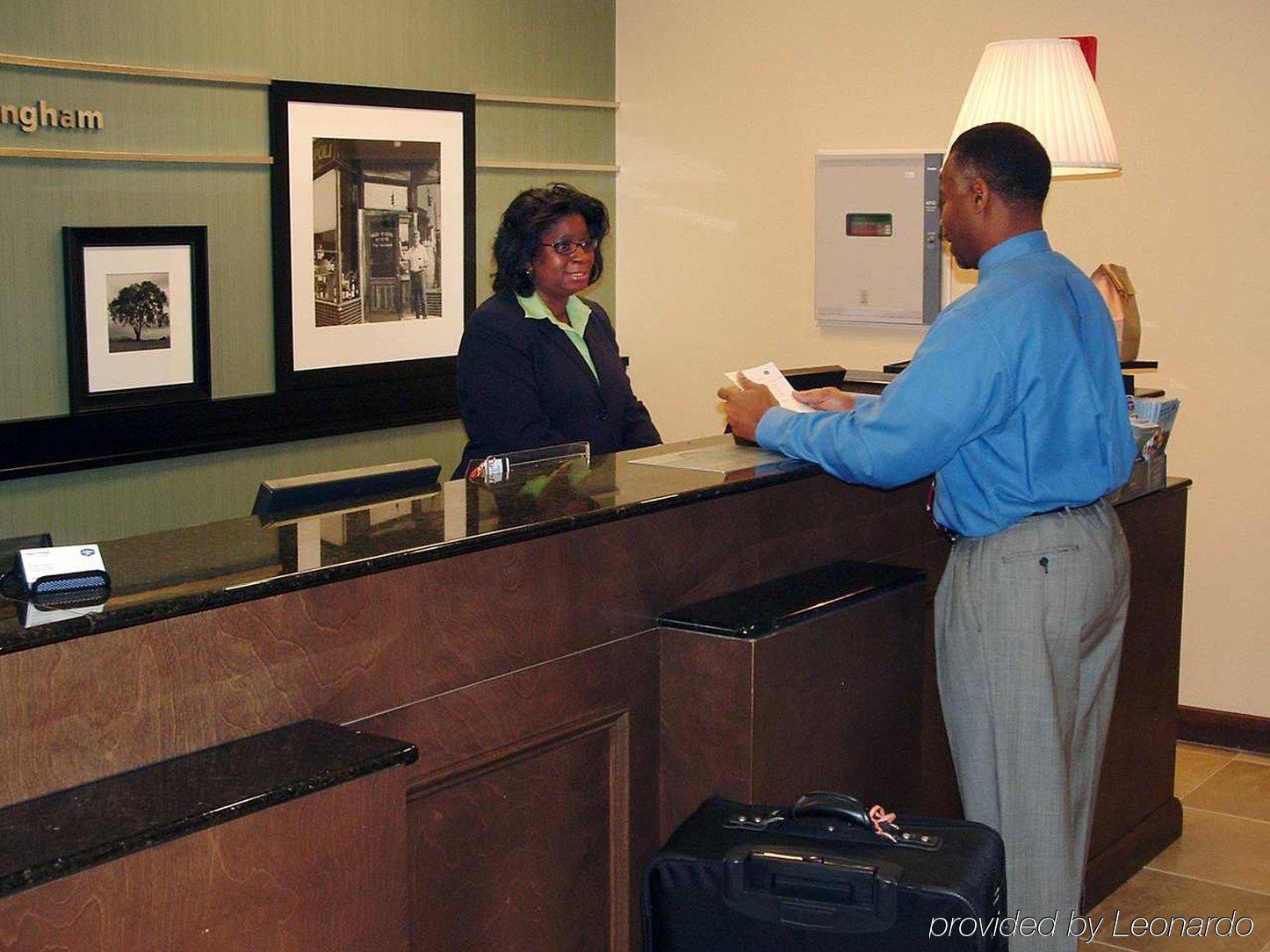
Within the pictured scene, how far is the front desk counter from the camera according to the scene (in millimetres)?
1809

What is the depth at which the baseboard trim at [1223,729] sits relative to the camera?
5164 mm

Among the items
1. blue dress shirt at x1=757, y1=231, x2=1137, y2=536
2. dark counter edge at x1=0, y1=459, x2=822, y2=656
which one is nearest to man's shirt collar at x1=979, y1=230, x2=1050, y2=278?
blue dress shirt at x1=757, y1=231, x2=1137, y2=536

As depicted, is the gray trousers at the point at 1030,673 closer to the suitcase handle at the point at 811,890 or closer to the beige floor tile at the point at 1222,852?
the suitcase handle at the point at 811,890

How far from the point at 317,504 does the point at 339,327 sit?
9.35 feet

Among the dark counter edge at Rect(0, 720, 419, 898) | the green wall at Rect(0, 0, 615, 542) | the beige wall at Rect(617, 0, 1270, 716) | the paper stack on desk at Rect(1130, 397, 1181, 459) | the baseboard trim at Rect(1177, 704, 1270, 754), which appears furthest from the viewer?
the baseboard trim at Rect(1177, 704, 1270, 754)

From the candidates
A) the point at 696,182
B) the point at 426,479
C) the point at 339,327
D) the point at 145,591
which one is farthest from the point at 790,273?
the point at 145,591

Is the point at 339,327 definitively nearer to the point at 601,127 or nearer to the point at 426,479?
the point at 601,127

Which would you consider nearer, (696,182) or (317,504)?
(317,504)

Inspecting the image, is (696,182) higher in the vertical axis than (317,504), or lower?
higher

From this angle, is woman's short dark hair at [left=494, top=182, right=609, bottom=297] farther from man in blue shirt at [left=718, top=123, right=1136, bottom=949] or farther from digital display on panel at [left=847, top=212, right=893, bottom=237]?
digital display on panel at [left=847, top=212, right=893, bottom=237]

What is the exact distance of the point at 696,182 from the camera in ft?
20.4

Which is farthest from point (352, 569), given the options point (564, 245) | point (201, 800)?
point (564, 245)

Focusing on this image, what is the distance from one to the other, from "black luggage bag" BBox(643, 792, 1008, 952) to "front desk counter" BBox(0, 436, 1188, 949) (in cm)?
29

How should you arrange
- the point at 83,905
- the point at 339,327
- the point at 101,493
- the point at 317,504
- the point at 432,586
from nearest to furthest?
the point at 83,905
the point at 432,586
the point at 317,504
the point at 101,493
the point at 339,327
